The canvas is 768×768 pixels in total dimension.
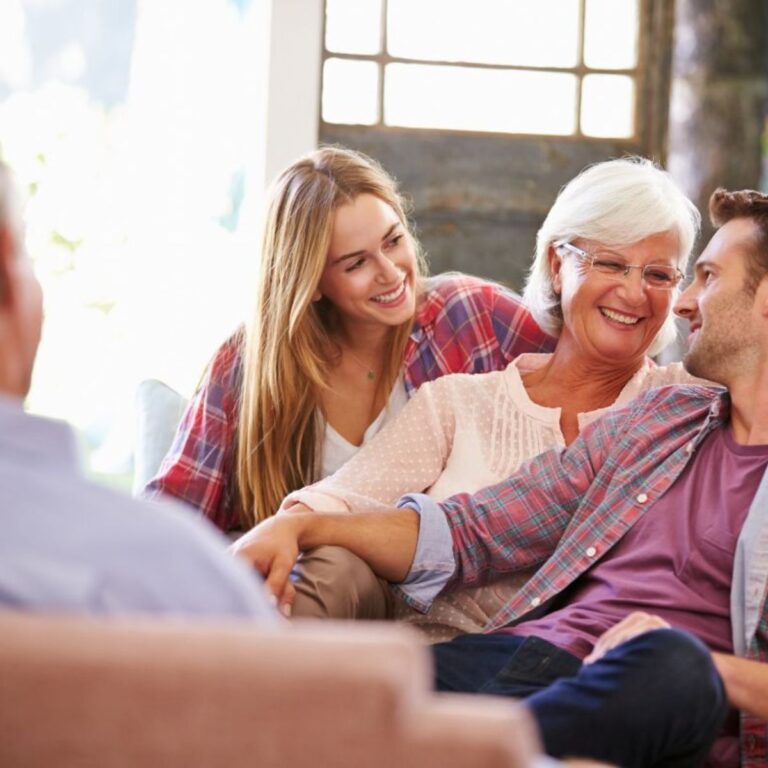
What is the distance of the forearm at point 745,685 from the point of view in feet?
6.21

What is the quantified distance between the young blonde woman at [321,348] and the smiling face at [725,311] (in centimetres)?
65

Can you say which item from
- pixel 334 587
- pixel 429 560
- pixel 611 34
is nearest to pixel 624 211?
pixel 429 560

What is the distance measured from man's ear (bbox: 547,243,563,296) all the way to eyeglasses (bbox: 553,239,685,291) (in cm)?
13

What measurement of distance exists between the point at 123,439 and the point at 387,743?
4822 mm

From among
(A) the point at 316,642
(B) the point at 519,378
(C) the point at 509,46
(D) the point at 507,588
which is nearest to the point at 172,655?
(A) the point at 316,642

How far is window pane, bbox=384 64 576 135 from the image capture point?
4.62 m

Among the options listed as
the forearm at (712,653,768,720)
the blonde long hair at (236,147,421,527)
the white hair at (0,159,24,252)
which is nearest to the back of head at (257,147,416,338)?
the blonde long hair at (236,147,421,527)

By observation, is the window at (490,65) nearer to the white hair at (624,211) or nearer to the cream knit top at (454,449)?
the white hair at (624,211)

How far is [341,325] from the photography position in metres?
3.10

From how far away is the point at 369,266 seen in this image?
2930mm

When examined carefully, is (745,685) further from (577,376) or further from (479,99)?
(479,99)

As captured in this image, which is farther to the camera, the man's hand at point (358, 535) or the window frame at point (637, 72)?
the window frame at point (637, 72)

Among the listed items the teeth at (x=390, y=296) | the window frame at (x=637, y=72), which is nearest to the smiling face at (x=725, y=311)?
the teeth at (x=390, y=296)

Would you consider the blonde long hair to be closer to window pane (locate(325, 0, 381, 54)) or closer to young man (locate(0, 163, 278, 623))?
window pane (locate(325, 0, 381, 54))
